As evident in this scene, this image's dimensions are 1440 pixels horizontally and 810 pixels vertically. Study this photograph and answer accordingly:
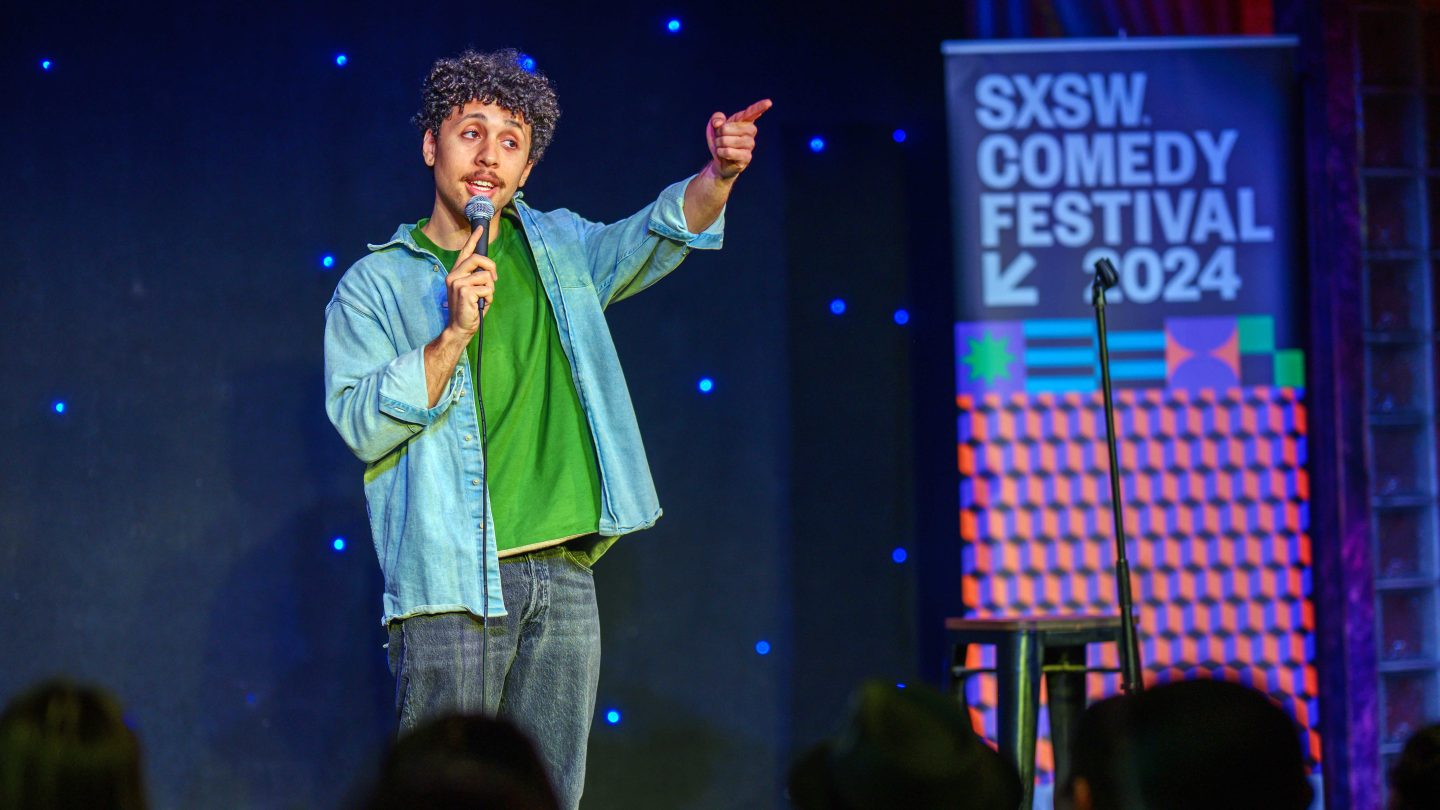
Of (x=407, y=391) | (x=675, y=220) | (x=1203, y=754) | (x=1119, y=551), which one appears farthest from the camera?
(x=1119, y=551)

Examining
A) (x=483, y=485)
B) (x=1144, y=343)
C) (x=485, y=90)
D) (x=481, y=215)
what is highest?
(x=485, y=90)

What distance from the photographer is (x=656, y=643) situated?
3.42 meters

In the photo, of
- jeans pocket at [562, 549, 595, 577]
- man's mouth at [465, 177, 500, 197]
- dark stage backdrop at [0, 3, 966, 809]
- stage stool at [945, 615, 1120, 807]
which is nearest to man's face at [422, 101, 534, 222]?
man's mouth at [465, 177, 500, 197]

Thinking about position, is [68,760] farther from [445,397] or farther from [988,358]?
→ [988,358]

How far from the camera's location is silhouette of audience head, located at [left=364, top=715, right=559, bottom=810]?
1006mm

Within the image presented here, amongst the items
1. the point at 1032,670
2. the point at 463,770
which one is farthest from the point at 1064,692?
the point at 463,770

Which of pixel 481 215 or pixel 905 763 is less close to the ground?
pixel 481 215

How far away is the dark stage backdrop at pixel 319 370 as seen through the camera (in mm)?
3412

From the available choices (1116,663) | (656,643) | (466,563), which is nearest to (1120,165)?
(1116,663)

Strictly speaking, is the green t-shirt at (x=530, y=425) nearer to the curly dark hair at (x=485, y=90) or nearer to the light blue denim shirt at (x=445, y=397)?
the light blue denim shirt at (x=445, y=397)

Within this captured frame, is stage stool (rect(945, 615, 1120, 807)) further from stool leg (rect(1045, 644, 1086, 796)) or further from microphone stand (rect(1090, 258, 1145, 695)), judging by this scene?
microphone stand (rect(1090, 258, 1145, 695))

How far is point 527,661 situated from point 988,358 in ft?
4.91

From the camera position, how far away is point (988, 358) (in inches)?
135

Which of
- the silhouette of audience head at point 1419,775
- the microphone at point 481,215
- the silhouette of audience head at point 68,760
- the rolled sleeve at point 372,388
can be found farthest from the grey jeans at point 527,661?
the silhouette of audience head at point 1419,775
